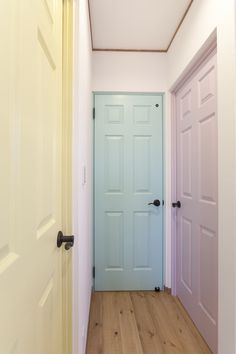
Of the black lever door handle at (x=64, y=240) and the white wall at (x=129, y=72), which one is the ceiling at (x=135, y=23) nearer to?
the white wall at (x=129, y=72)

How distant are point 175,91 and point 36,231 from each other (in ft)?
7.51

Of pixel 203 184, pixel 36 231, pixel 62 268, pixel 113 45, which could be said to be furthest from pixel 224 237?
pixel 113 45

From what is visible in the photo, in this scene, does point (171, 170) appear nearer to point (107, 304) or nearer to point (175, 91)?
point (175, 91)

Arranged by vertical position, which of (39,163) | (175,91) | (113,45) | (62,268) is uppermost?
(113,45)

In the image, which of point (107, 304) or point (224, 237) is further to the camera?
point (107, 304)

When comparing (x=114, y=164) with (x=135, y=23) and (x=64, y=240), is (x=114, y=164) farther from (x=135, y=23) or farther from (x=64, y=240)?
(x=64, y=240)

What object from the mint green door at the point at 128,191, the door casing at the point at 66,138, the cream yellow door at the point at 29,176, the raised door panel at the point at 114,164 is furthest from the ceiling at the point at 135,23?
the cream yellow door at the point at 29,176

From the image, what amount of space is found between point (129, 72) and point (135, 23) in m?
0.50

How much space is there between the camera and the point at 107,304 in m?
2.39

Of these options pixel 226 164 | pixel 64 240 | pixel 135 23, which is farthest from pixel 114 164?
pixel 64 240

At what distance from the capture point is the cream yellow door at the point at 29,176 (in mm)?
511

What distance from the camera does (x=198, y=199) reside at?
2.02 metres

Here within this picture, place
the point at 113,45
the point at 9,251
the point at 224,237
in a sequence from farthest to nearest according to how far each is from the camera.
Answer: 1. the point at 113,45
2. the point at 224,237
3. the point at 9,251

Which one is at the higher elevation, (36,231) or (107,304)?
(36,231)
